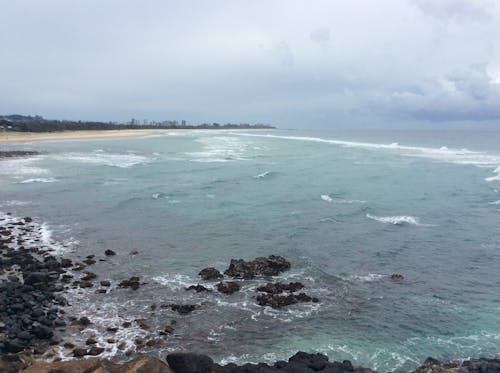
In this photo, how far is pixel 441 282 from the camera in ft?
57.1

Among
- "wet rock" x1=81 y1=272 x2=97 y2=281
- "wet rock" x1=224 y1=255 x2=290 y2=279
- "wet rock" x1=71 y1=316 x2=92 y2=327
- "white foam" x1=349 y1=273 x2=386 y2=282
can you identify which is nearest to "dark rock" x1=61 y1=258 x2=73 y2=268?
"wet rock" x1=81 y1=272 x2=97 y2=281

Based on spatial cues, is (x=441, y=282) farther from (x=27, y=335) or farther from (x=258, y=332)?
(x=27, y=335)

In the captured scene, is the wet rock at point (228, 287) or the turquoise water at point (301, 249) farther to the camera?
the wet rock at point (228, 287)

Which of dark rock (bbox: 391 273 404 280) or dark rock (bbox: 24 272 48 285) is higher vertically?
dark rock (bbox: 391 273 404 280)

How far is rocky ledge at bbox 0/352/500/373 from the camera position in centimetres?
860

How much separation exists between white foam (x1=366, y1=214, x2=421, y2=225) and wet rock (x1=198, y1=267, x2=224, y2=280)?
12.8 m

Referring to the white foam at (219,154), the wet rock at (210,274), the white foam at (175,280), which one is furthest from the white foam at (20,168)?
the wet rock at (210,274)

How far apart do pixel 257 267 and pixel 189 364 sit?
8892 mm

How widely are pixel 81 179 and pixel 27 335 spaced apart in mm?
29956

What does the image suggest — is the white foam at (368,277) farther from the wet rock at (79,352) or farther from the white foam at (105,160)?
the white foam at (105,160)

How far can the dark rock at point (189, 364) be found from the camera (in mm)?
9469

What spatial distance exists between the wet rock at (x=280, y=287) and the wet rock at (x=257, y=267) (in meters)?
1.29

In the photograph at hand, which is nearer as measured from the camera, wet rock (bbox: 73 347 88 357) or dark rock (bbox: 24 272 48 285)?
wet rock (bbox: 73 347 88 357)

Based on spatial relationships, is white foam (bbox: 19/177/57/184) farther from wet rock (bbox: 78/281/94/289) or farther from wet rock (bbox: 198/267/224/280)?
wet rock (bbox: 198/267/224/280)
